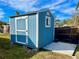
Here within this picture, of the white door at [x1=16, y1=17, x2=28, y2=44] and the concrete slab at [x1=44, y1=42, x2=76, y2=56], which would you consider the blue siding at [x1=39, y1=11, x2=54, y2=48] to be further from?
the white door at [x1=16, y1=17, x2=28, y2=44]

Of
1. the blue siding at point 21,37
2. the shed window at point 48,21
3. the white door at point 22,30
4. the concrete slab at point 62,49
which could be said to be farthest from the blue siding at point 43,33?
the blue siding at point 21,37

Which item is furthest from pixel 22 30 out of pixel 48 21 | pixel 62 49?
pixel 62 49

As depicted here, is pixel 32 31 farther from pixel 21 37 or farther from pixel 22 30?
pixel 21 37

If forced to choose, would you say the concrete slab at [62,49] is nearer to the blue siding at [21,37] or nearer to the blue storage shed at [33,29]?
the blue storage shed at [33,29]

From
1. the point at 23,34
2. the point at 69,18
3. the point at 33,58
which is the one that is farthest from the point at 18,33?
the point at 69,18

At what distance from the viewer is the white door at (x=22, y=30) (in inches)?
331

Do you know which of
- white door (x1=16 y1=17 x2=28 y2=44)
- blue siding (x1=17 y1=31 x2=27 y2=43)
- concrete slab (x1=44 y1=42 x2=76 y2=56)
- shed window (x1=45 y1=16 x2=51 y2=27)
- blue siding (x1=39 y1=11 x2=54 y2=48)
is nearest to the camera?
concrete slab (x1=44 y1=42 x2=76 y2=56)

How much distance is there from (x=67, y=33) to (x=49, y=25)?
3266 millimetres

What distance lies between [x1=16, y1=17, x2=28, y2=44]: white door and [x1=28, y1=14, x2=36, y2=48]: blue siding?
0.31m

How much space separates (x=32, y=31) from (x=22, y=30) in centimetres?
109

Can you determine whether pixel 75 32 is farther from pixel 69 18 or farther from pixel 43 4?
pixel 69 18

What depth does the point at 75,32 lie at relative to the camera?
38.6ft

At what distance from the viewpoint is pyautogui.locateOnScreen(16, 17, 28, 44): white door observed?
840cm

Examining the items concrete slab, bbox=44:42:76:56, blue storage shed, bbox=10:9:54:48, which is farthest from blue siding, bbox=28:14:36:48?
concrete slab, bbox=44:42:76:56
